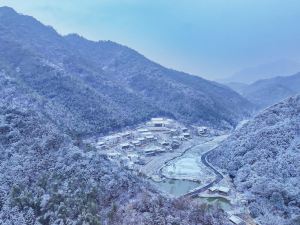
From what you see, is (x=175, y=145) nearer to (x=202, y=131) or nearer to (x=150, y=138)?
(x=150, y=138)

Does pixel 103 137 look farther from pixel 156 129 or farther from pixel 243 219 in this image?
pixel 243 219

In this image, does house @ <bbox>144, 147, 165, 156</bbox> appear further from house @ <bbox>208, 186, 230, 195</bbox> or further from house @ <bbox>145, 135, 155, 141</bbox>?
house @ <bbox>208, 186, 230, 195</bbox>

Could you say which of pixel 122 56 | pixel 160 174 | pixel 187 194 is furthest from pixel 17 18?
pixel 187 194

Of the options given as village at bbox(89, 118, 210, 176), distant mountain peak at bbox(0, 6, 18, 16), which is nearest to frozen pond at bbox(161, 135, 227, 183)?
village at bbox(89, 118, 210, 176)

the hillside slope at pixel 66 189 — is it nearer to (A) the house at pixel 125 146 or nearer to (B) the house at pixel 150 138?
(A) the house at pixel 125 146

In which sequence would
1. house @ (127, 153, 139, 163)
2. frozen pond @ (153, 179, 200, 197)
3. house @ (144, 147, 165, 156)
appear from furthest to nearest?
house @ (144, 147, 165, 156) → house @ (127, 153, 139, 163) → frozen pond @ (153, 179, 200, 197)

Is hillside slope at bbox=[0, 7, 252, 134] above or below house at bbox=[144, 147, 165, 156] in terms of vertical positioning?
above
